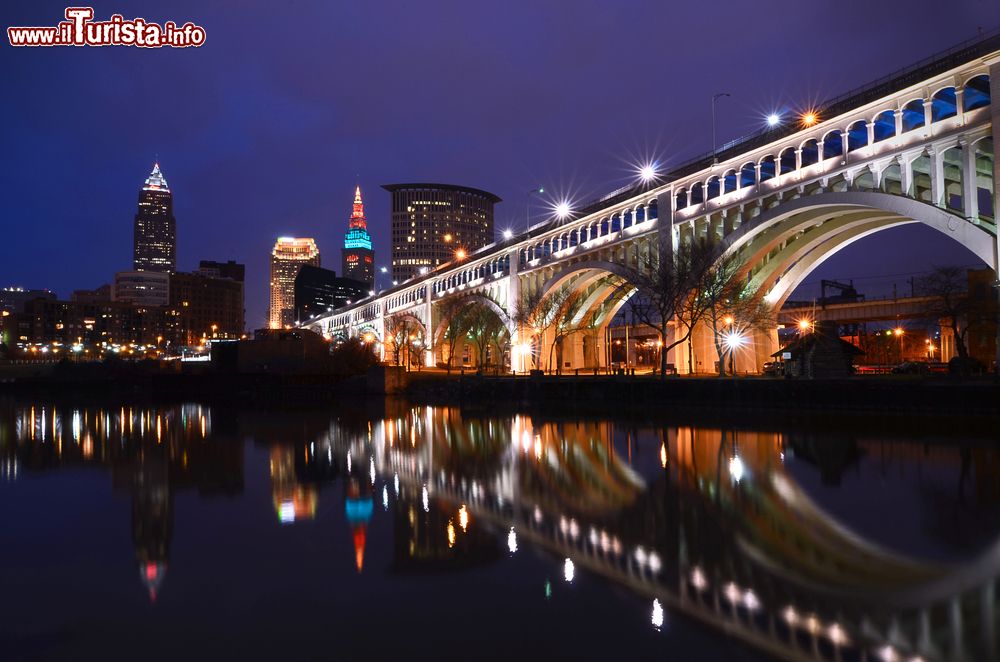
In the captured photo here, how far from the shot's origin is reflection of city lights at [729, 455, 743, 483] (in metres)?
13.7

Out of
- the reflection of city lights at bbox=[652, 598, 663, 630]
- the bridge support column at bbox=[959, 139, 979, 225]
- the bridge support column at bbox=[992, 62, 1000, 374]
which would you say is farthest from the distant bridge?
the reflection of city lights at bbox=[652, 598, 663, 630]

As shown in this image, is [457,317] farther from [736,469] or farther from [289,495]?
[289,495]

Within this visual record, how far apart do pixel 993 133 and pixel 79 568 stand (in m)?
36.3

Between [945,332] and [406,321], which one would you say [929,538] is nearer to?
[945,332]

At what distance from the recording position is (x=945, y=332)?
61.4 m

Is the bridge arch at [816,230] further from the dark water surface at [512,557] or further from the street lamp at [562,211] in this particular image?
the street lamp at [562,211]

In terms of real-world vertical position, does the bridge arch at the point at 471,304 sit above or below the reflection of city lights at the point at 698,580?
above

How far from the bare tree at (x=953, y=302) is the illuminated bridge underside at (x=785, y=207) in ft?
18.8

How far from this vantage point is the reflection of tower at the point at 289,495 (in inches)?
440

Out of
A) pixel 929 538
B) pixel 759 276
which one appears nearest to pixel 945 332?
pixel 759 276

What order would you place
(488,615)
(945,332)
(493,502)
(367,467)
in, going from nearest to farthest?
(488,615) < (493,502) < (367,467) < (945,332)

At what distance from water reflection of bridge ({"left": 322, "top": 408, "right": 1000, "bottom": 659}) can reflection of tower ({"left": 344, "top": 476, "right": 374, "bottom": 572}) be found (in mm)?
808

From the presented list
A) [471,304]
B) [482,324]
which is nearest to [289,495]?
[471,304]

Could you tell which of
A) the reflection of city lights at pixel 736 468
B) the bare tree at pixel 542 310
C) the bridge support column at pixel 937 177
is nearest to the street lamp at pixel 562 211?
the bare tree at pixel 542 310
